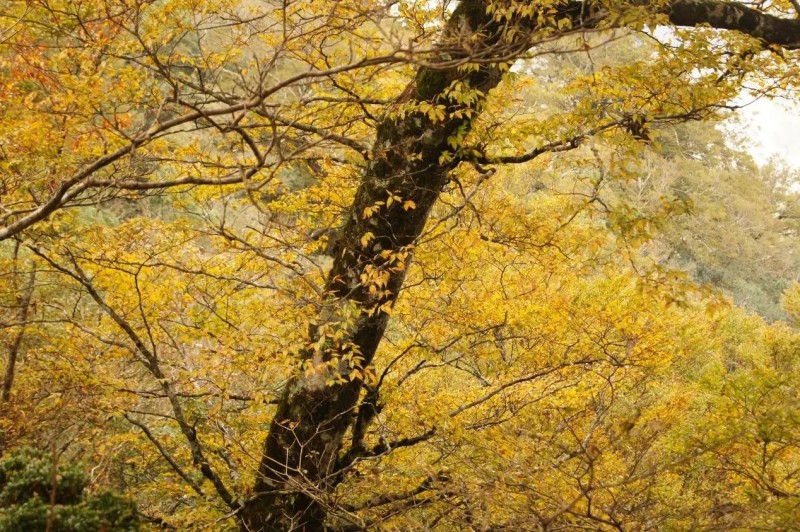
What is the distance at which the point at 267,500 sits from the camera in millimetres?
4215

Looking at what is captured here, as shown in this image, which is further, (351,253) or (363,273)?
(351,253)

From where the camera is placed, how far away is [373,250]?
4094mm

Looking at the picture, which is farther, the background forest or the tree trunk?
the tree trunk

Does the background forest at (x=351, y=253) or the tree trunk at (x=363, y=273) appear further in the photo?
the tree trunk at (x=363, y=273)

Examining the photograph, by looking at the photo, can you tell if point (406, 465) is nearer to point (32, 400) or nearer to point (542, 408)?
point (542, 408)

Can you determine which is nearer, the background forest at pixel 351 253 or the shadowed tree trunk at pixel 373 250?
the background forest at pixel 351 253

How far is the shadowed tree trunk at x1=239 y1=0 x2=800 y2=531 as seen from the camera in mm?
3893

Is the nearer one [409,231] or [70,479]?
[70,479]

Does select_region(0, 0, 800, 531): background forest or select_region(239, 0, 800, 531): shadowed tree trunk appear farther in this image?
select_region(239, 0, 800, 531): shadowed tree trunk

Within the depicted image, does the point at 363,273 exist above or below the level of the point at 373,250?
below

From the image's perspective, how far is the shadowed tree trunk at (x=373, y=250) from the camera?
3.89 metres

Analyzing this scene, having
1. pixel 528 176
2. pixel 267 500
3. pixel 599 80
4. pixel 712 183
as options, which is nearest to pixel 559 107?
pixel 528 176

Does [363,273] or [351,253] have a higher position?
[351,253]

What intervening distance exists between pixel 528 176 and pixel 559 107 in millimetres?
7633
